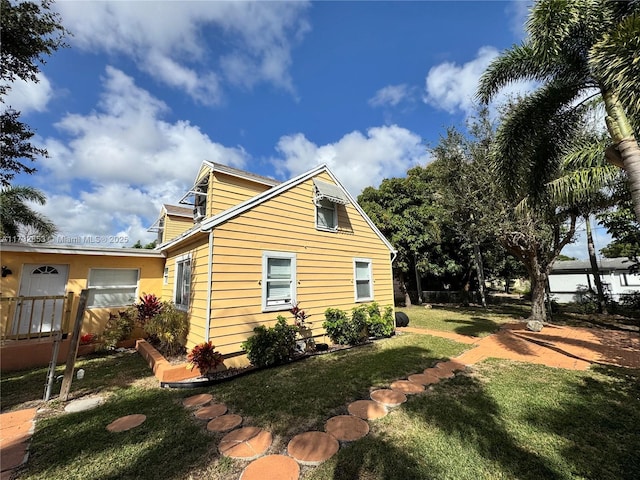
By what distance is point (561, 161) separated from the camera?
7047mm

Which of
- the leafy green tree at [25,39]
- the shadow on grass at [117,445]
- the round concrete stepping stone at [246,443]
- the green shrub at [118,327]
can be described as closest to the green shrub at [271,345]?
the shadow on grass at [117,445]

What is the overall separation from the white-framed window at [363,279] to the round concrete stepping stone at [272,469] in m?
6.91

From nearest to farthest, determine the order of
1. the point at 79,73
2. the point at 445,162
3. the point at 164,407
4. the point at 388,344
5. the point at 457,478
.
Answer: the point at 457,478
the point at 164,407
the point at 79,73
the point at 388,344
the point at 445,162

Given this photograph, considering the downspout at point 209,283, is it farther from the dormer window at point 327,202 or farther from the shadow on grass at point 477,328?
the shadow on grass at point 477,328

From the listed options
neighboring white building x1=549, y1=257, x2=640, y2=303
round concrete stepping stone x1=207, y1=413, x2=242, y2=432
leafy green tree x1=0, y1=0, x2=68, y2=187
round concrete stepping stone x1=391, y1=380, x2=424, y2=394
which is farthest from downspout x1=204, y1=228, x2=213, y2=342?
neighboring white building x1=549, y1=257, x2=640, y2=303

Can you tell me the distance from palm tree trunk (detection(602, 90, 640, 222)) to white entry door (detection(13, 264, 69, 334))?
13582 millimetres

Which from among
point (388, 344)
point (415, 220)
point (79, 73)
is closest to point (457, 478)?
point (388, 344)

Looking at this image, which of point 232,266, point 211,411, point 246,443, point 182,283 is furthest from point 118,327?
point 246,443

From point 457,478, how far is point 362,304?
23.3 ft

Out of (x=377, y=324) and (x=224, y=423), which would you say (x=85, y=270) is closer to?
(x=224, y=423)

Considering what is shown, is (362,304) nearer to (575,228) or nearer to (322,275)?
(322,275)

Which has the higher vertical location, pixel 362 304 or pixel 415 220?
pixel 415 220

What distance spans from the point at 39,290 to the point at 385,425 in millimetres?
10344

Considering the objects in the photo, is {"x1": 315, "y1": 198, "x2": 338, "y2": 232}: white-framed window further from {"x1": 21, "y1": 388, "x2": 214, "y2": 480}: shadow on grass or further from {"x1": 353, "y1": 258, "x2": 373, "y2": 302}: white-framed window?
{"x1": 21, "y1": 388, "x2": 214, "y2": 480}: shadow on grass
